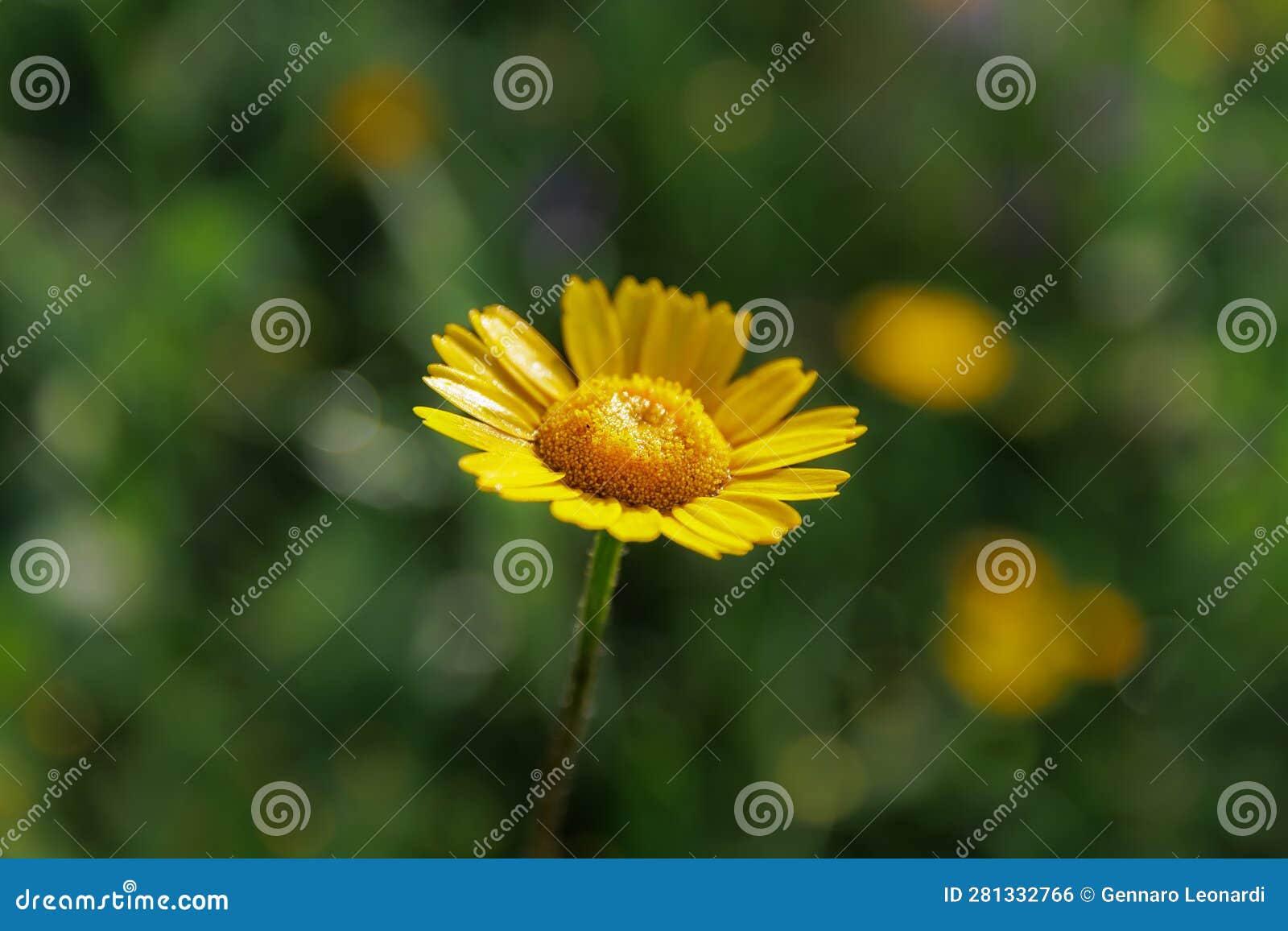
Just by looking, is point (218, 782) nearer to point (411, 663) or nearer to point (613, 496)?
point (411, 663)

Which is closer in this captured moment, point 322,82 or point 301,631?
point 301,631

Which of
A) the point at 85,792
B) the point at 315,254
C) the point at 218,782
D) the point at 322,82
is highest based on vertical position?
the point at 322,82

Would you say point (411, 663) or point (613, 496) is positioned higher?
point (613, 496)

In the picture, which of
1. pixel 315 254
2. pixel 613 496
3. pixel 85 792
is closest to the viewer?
pixel 613 496

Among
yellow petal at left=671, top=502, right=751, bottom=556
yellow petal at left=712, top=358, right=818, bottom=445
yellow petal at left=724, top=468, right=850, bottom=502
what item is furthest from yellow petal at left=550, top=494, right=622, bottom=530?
yellow petal at left=712, top=358, right=818, bottom=445

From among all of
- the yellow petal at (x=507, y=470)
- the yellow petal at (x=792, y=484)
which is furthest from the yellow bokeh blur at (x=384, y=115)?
the yellow petal at (x=792, y=484)

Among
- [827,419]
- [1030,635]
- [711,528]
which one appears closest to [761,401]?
[827,419]

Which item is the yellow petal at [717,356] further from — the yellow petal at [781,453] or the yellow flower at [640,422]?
the yellow petal at [781,453]

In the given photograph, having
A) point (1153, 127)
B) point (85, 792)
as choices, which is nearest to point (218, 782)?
point (85, 792)
